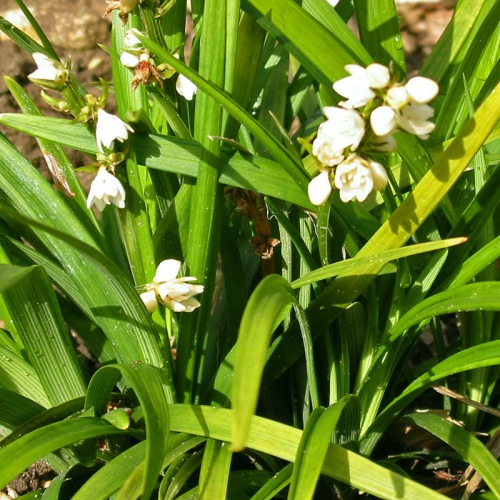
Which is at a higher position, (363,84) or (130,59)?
(130,59)

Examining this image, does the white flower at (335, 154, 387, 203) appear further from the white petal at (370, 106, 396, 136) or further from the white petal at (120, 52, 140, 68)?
the white petal at (120, 52, 140, 68)

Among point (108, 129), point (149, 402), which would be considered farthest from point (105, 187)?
point (149, 402)

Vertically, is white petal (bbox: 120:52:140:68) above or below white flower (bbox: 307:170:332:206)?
above

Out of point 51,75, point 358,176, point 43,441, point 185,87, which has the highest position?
point 185,87

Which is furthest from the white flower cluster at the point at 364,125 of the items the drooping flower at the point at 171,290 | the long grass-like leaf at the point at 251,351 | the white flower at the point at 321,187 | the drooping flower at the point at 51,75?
the drooping flower at the point at 51,75

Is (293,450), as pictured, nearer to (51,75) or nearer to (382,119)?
(382,119)

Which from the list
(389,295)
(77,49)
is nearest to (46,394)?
(389,295)

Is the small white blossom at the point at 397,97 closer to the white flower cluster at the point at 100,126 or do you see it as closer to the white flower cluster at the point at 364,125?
the white flower cluster at the point at 364,125

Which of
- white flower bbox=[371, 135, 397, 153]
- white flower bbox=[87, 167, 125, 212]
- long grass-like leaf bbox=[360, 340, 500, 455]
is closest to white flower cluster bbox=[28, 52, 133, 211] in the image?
white flower bbox=[87, 167, 125, 212]
